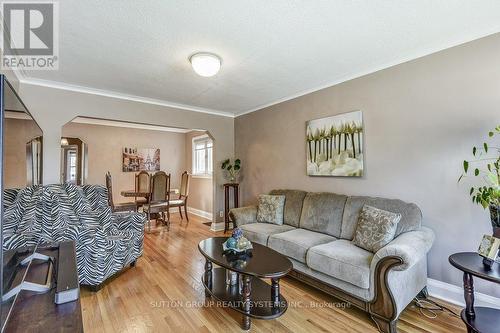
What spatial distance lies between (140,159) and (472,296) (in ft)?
21.7

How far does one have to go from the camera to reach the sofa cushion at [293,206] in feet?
11.1

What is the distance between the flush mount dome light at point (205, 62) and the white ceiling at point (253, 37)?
66 mm

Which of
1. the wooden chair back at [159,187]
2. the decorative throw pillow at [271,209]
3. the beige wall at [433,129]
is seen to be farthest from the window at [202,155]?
the beige wall at [433,129]

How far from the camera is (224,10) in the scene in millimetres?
1833

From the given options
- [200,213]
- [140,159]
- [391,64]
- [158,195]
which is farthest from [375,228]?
[140,159]

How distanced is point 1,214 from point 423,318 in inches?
111

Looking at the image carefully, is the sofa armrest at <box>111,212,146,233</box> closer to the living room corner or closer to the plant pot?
the living room corner

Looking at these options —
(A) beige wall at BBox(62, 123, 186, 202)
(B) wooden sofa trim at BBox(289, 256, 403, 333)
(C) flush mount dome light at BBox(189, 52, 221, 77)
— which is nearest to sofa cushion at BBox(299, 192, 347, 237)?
(B) wooden sofa trim at BBox(289, 256, 403, 333)

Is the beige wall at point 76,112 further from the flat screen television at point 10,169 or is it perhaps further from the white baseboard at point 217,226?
the flat screen television at point 10,169

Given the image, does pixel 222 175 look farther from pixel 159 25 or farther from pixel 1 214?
pixel 1 214

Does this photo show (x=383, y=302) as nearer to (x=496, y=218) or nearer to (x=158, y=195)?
(x=496, y=218)

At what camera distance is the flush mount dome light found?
97.4 inches

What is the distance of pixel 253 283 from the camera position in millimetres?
2303

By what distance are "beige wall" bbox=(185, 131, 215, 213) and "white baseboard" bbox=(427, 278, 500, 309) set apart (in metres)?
4.46
